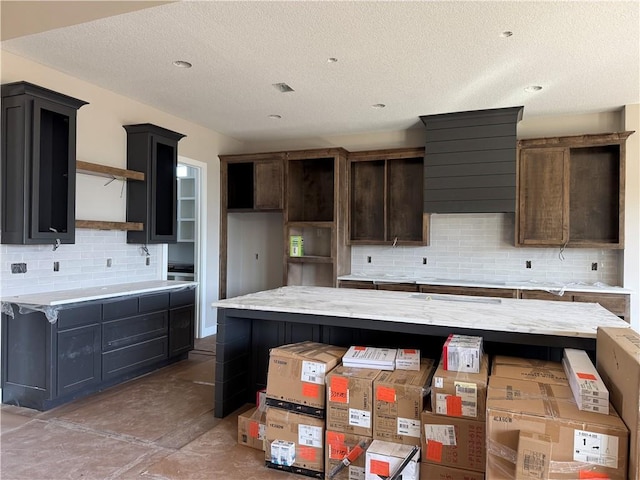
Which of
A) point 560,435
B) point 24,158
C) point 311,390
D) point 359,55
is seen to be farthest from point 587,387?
point 24,158

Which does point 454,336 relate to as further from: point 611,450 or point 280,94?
point 280,94

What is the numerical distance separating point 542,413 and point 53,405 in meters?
3.35

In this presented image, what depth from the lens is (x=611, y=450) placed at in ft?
5.21

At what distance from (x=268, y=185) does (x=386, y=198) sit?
1.56 m

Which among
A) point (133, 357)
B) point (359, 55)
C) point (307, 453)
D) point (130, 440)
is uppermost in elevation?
point (359, 55)

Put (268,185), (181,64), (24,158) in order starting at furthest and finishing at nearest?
1. (268,185)
2. (181,64)
3. (24,158)

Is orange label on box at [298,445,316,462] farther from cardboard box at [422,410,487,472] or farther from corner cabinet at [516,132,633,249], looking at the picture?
Result: corner cabinet at [516,132,633,249]

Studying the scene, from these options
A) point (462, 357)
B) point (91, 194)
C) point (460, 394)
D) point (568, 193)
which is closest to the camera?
point (460, 394)

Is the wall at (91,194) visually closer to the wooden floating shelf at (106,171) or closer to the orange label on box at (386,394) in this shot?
the wooden floating shelf at (106,171)

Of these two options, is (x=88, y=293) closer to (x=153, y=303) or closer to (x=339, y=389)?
(x=153, y=303)

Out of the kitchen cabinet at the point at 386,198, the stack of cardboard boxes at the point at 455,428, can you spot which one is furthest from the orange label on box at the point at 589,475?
the kitchen cabinet at the point at 386,198

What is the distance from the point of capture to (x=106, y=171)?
4.03 metres

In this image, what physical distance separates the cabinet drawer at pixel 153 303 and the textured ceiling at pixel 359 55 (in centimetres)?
200

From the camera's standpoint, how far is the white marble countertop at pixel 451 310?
2.33m
